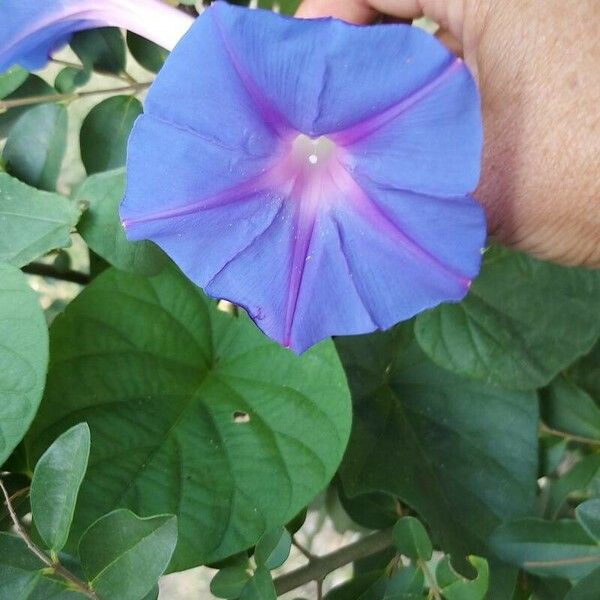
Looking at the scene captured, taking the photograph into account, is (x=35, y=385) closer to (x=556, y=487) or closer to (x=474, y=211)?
(x=474, y=211)

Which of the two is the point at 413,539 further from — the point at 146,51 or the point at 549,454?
the point at 146,51

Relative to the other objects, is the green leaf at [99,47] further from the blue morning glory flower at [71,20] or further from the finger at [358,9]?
the finger at [358,9]

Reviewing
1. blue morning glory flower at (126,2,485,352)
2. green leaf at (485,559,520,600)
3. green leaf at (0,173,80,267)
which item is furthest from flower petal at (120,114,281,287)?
green leaf at (485,559,520,600)

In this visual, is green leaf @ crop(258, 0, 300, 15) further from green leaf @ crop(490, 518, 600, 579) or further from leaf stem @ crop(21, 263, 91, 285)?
green leaf @ crop(490, 518, 600, 579)

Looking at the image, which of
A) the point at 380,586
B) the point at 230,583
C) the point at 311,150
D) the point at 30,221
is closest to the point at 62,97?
the point at 30,221

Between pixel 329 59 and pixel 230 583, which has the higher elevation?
Result: pixel 329 59
